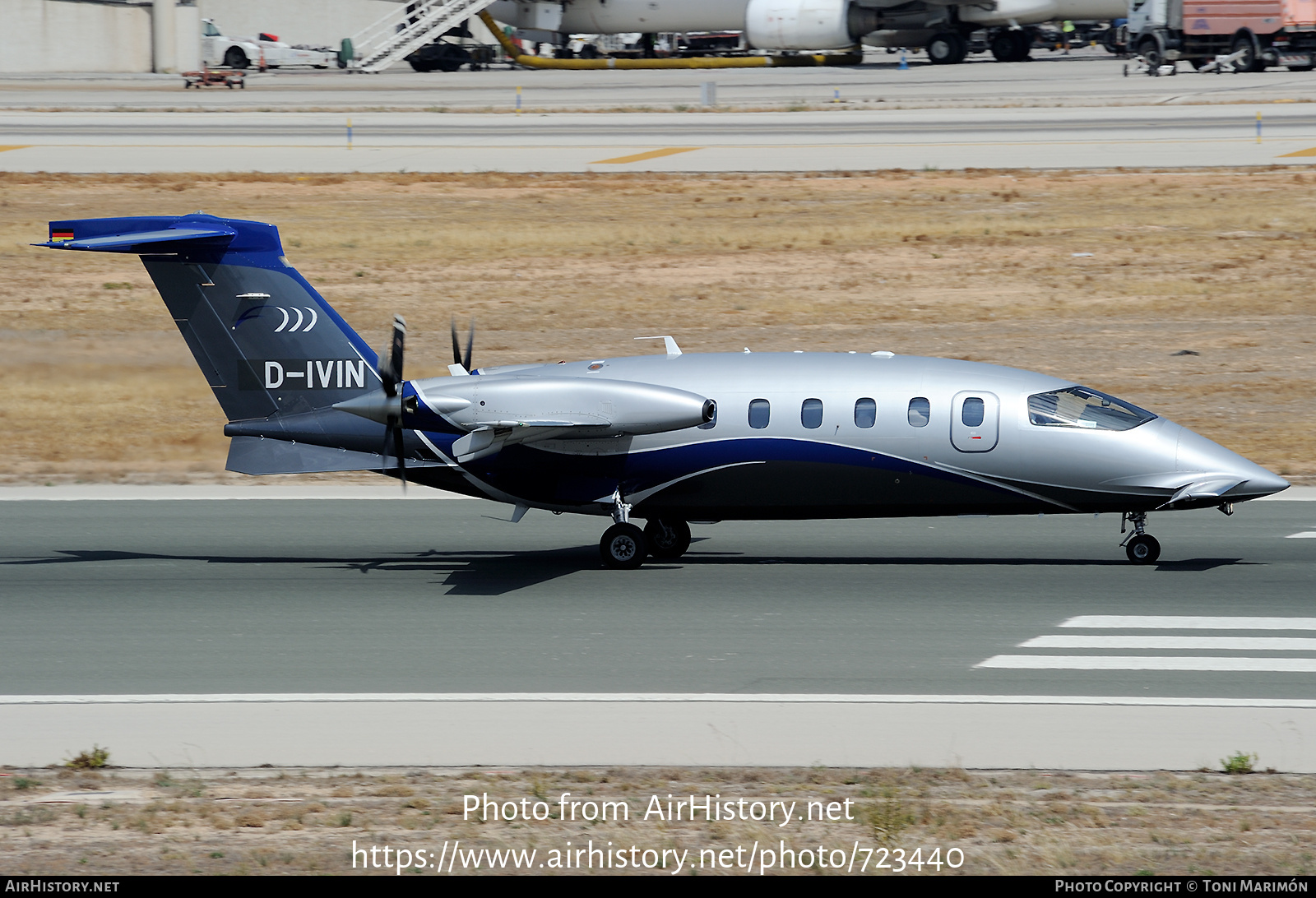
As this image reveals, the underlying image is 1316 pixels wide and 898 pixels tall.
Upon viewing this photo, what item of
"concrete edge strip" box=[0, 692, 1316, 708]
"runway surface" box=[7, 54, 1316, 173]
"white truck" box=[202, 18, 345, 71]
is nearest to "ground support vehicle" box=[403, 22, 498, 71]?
"white truck" box=[202, 18, 345, 71]

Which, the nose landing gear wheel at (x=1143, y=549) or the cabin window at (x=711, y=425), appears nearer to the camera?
the cabin window at (x=711, y=425)

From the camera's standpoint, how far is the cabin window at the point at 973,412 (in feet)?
62.7

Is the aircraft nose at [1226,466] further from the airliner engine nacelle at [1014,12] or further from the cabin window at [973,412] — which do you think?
the airliner engine nacelle at [1014,12]

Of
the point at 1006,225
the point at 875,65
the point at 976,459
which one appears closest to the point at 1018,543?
the point at 976,459

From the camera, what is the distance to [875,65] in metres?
94.8

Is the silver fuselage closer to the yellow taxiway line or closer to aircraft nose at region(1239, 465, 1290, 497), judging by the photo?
aircraft nose at region(1239, 465, 1290, 497)

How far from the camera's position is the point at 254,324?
66.3 ft

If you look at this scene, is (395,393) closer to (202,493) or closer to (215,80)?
(202,493)

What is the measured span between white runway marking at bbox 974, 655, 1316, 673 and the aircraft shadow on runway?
4.00 m

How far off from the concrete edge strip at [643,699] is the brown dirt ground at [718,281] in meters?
10.9

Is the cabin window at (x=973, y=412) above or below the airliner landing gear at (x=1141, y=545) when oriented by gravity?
above

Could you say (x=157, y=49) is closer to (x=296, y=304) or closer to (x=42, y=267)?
(x=42, y=267)

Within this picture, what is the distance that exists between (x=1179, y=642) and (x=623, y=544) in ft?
23.6

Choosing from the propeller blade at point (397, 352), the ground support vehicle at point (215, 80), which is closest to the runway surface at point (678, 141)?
the ground support vehicle at point (215, 80)
